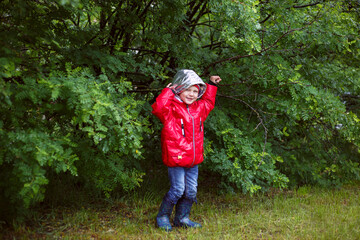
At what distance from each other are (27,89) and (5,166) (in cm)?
100

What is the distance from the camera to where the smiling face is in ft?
11.3

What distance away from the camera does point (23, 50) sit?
3258 millimetres

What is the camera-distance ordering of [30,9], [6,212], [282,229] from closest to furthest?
[30,9]
[6,212]
[282,229]

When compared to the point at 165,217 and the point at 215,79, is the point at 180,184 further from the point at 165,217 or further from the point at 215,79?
the point at 215,79

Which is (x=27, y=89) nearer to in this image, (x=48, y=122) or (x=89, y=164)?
(x=48, y=122)

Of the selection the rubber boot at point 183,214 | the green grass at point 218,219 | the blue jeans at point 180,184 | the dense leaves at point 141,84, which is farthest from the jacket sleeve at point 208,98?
the green grass at point 218,219

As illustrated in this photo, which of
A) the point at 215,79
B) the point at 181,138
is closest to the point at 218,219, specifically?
the point at 181,138

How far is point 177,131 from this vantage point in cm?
340

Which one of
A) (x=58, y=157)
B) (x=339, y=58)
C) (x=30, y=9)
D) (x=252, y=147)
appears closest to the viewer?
(x=58, y=157)

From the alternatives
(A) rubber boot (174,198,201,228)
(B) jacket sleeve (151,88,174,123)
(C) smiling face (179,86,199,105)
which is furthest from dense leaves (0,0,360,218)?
(A) rubber boot (174,198,201,228)

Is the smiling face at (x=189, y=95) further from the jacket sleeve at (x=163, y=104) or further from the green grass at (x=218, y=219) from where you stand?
the green grass at (x=218, y=219)

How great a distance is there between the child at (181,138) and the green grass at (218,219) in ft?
0.93

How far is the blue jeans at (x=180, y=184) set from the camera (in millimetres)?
3479

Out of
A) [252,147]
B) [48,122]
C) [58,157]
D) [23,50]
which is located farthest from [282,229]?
[23,50]
